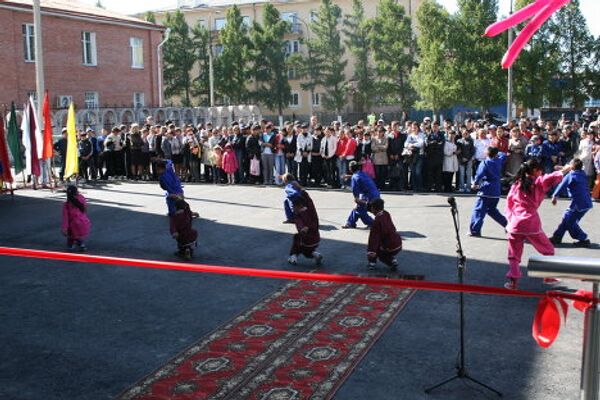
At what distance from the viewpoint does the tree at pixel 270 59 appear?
55625 mm

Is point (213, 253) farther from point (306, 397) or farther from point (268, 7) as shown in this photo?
point (268, 7)

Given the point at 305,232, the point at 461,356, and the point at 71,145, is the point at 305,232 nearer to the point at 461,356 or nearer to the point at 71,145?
the point at 461,356

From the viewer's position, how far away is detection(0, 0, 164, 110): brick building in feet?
109

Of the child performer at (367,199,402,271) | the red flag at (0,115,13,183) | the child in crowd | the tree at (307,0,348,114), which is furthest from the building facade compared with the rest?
the child performer at (367,199,402,271)

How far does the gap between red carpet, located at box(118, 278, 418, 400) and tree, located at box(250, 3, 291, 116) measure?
48.2 metres

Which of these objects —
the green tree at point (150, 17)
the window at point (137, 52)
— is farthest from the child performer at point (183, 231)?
the green tree at point (150, 17)

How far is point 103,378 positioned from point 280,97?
2029 inches

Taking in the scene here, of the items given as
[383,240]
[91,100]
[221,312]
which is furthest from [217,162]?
[91,100]

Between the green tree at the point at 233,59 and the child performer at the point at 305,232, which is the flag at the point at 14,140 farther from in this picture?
the green tree at the point at 233,59

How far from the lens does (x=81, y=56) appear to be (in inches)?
1467

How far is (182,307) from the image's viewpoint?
8695 mm

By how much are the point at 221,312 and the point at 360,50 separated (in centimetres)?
4871

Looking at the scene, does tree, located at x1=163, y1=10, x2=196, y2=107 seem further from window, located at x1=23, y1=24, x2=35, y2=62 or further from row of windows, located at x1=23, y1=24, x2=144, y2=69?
window, located at x1=23, y1=24, x2=35, y2=62

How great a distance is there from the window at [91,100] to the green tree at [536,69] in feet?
72.1
